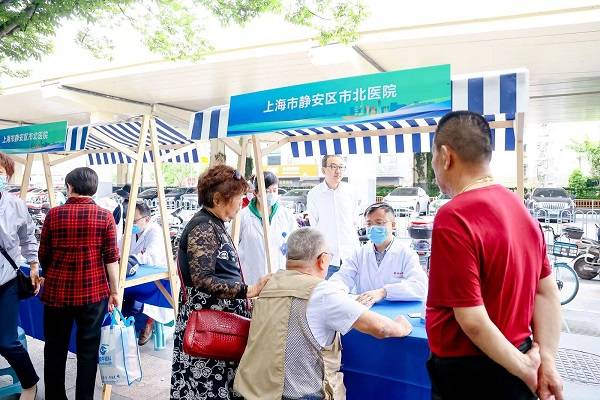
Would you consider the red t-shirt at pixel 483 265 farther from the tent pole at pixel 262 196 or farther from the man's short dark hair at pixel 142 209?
the man's short dark hair at pixel 142 209

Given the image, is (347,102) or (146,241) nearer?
(347,102)

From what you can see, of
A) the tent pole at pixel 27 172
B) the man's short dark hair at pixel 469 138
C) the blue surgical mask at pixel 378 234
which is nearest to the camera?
the man's short dark hair at pixel 469 138

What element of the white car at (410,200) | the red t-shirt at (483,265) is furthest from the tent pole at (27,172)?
the white car at (410,200)

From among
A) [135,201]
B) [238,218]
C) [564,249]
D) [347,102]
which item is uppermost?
[347,102]

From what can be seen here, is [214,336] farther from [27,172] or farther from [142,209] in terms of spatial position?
[27,172]

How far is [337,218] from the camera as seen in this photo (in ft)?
13.8

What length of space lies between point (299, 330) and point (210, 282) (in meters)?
0.45

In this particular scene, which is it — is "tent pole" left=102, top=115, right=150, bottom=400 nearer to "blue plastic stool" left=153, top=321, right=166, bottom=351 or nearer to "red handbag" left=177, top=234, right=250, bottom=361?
"blue plastic stool" left=153, top=321, right=166, bottom=351

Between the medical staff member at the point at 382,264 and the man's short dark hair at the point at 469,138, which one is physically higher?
the man's short dark hair at the point at 469,138

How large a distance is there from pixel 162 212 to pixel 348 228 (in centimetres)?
172

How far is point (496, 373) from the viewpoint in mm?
1256

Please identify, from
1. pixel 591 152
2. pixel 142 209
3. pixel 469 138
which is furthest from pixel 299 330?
pixel 591 152

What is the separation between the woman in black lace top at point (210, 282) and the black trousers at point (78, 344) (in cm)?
96

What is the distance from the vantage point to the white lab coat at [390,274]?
8.51ft
